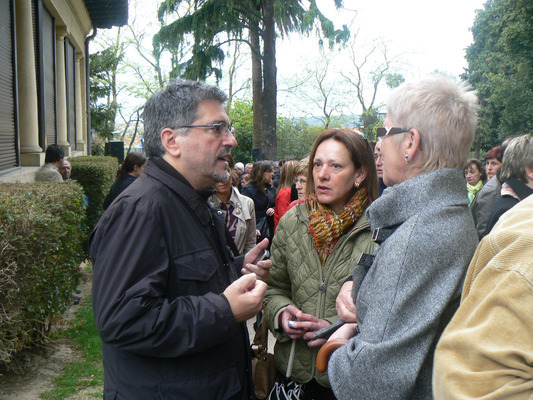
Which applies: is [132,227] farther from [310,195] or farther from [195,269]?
[310,195]

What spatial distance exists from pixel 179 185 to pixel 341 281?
106 cm

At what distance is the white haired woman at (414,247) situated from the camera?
5.15ft

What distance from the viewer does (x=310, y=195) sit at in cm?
309

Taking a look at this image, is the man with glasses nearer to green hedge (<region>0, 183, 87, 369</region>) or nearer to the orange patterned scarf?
the orange patterned scarf

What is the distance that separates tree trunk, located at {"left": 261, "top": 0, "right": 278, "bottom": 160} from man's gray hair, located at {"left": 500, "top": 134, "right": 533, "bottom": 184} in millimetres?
14497

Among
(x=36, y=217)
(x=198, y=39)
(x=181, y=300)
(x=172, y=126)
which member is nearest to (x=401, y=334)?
(x=181, y=300)

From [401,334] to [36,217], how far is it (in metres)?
3.17

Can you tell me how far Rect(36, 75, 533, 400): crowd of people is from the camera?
118cm

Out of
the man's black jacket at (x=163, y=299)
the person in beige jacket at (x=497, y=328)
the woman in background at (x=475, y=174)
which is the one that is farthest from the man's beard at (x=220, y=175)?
the woman in background at (x=475, y=174)

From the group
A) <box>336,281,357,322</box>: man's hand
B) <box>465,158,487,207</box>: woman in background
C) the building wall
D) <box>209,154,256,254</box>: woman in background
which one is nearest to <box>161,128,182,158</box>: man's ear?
<box>336,281,357,322</box>: man's hand

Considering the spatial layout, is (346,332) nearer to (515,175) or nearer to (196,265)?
(196,265)

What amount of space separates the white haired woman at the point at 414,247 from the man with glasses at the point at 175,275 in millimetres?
486

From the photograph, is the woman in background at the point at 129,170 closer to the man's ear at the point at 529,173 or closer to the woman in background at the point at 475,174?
the man's ear at the point at 529,173

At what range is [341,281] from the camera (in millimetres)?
2633
